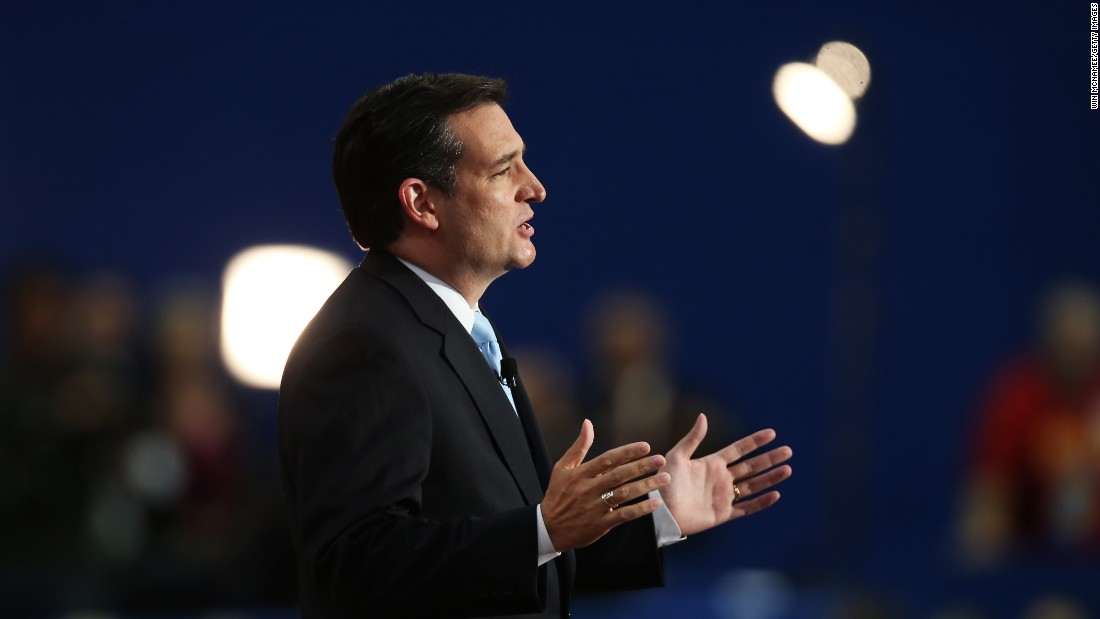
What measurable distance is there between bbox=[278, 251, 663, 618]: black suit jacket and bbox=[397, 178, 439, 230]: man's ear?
0.30ft

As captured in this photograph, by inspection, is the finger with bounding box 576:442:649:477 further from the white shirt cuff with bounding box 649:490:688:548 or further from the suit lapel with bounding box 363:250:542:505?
the white shirt cuff with bounding box 649:490:688:548

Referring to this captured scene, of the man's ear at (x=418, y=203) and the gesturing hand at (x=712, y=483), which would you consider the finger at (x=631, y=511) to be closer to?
the gesturing hand at (x=712, y=483)

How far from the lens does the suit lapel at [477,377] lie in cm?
212

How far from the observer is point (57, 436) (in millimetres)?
4660

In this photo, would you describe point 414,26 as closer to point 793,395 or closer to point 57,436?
point 793,395

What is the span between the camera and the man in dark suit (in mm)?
1919

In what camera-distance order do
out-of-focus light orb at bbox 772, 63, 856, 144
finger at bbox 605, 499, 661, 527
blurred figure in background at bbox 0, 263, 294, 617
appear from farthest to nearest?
out-of-focus light orb at bbox 772, 63, 856, 144 < blurred figure in background at bbox 0, 263, 294, 617 < finger at bbox 605, 499, 661, 527

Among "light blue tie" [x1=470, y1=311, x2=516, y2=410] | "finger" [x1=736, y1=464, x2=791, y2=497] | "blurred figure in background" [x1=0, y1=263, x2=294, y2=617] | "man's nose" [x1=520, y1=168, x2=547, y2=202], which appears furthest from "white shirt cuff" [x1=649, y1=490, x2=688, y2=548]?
"blurred figure in background" [x1=0, y1=263, x2=294, y2=617]

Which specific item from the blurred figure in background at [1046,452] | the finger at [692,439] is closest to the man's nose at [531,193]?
the finger at [692,439]

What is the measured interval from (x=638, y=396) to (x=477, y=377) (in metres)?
3.13

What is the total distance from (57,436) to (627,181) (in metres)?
3.47

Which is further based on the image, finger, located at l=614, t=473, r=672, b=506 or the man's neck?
the man's neck

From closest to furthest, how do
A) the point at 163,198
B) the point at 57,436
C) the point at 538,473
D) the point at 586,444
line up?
the point at 586,444 < the point at 538,473 < the point at 57,436 < the point at 163,198

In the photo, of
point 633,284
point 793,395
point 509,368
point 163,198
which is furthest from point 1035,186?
point 509,368
